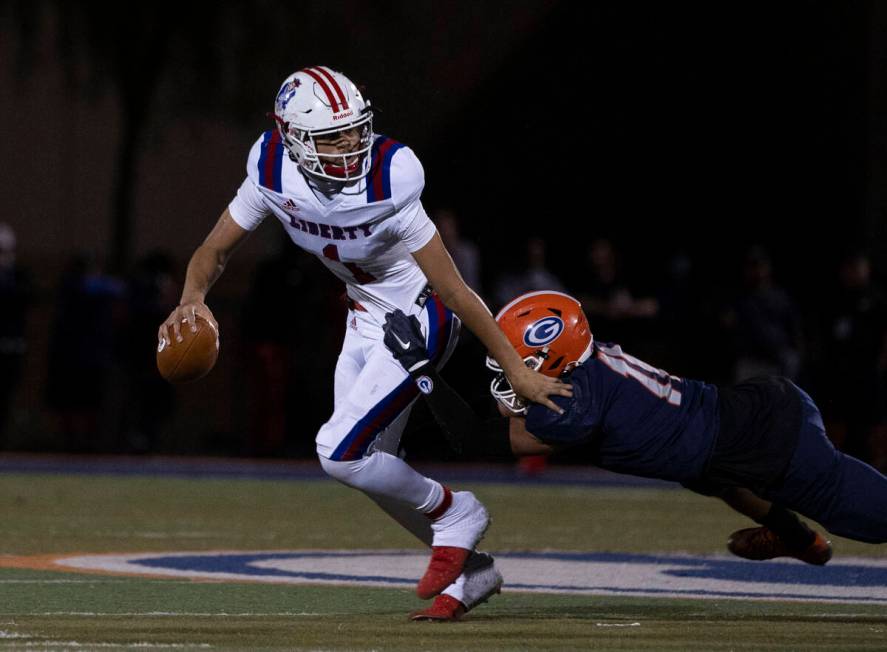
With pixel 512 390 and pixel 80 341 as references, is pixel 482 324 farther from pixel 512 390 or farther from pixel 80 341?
pixel 80 341

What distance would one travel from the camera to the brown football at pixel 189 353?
605 centimetres

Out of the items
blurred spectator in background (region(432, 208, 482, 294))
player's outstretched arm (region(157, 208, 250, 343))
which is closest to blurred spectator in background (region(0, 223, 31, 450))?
blurred spectator in background (region(432, 208, 482, 294))

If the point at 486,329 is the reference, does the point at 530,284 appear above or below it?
below

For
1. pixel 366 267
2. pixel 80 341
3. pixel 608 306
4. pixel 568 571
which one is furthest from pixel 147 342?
pixel 366 267

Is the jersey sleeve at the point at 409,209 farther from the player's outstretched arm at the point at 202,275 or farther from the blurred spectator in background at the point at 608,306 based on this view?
the blurred spectator in background at the point at 608,306

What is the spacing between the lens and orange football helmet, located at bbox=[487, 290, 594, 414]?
5.78 metres

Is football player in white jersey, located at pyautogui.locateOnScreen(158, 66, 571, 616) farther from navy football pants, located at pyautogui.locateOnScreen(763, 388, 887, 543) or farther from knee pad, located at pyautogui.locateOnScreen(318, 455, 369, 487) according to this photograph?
navy football pants, located at pyautogui.locateOnScreen(763, 388, 887, 543)

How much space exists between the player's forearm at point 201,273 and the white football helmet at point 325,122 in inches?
19.8

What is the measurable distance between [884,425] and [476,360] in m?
3.07

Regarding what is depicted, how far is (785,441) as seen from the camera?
5688mm

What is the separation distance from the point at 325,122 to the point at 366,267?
0.57 meters

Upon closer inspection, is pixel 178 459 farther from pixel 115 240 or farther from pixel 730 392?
pixel 730 392

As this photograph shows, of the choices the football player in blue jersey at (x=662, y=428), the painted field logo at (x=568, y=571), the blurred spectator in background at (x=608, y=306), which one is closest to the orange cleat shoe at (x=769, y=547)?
the painted field logo at (x=568, y=571)

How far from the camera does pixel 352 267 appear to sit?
6258mm
